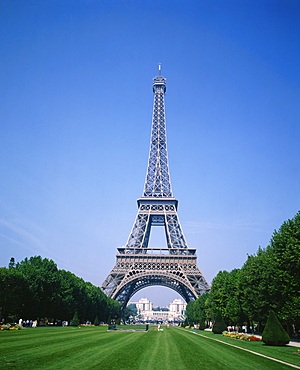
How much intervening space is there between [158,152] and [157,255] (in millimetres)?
36464

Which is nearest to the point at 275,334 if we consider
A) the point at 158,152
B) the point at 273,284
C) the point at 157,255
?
the point at 273,284

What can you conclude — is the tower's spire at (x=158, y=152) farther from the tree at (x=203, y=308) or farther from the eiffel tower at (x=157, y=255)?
the tree at (x=203, y=308)

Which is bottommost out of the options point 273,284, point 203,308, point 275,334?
point 275,334

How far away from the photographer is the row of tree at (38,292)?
177 ft

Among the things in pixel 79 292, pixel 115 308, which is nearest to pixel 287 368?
pixel 79 292

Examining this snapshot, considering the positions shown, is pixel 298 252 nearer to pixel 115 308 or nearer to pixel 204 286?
pixel 204 286

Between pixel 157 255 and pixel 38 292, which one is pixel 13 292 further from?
pixel 157 255

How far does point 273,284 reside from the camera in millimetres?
40969

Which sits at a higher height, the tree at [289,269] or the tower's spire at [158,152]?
the tower's spire at [158,152]

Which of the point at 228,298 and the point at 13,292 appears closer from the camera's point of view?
the point at 13,292

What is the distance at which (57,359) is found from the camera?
17828 mm

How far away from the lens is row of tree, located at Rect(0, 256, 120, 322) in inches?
2125

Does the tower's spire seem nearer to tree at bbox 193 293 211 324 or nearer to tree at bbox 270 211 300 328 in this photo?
tree at bbox 193 293 211 324

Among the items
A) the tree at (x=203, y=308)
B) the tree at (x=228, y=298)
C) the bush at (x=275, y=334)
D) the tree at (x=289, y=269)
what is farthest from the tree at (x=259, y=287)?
the tree at (x=203, y=308)
